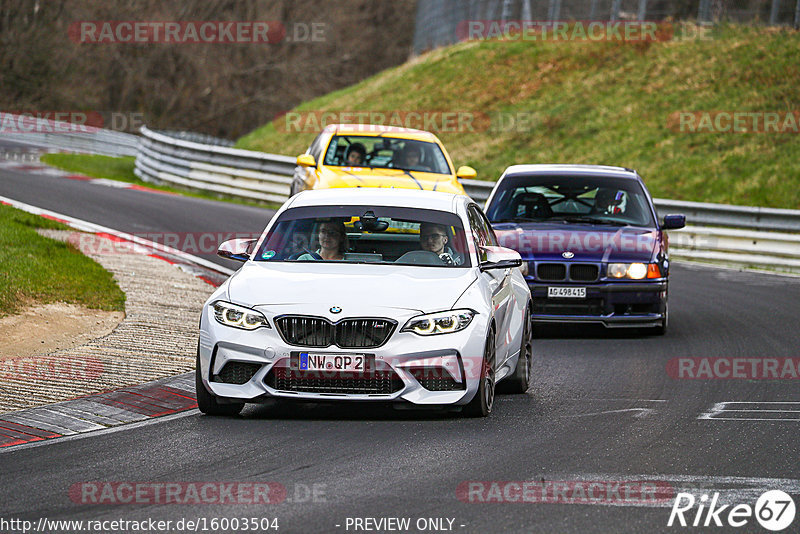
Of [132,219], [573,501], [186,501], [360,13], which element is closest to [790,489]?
[573,501]

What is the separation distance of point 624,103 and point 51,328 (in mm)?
26008

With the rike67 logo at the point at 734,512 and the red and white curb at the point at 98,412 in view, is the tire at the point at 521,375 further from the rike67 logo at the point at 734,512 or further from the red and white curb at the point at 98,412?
the rike67 logo at the point at 734,512

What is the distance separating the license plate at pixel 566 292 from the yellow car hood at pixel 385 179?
3.55 m

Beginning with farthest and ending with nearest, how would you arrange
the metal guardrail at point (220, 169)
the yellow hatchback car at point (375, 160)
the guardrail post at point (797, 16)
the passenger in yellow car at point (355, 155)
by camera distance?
the guardrail post at point (797, 16) < the metal guardrail at point (220, 169) < the passenger in yellow car at point (355, 155) < the yellow hatchback car at point (375, 160)

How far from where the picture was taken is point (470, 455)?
7.74 meters

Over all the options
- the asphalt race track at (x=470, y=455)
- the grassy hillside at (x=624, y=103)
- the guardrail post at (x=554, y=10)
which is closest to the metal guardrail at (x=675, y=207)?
the grassy hillside at (x=624, y=103)

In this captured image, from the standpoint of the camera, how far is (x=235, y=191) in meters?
28.9

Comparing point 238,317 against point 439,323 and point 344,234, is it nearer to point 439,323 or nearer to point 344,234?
point 439,323

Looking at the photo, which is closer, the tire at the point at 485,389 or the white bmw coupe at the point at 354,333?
the white bmw coupe at the point at 354,333

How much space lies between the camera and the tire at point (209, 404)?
8750 mm

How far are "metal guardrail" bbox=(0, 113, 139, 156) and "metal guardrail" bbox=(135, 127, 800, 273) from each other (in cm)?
986

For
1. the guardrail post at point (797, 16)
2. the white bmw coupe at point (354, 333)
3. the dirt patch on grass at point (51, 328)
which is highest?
the guardrail post at point (797, 16)

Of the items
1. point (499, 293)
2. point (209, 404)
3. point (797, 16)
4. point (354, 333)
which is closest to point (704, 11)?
point (797, 16)

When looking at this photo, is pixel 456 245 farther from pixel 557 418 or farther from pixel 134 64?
pixel 134 64
